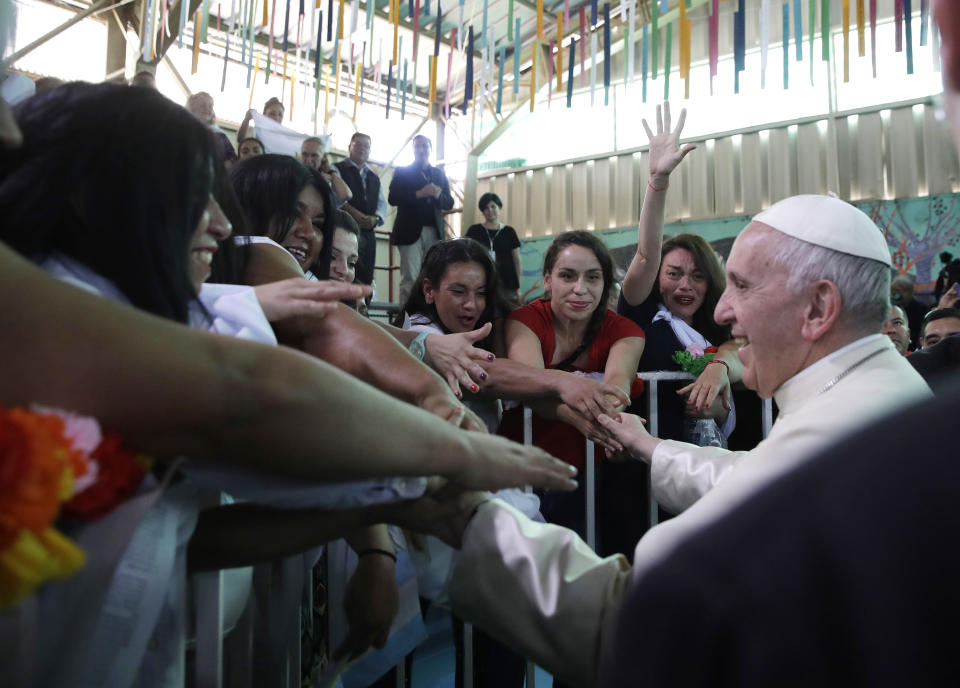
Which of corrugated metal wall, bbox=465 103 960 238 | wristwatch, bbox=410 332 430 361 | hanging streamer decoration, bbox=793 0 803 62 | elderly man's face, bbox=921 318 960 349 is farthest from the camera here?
corrugated metal wall, bbox=465 103 960 238

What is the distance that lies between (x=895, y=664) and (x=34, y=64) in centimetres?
1173

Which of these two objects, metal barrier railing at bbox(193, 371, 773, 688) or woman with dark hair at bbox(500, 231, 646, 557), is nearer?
metal barrier railing at bbox(193, 371, 773, 688)

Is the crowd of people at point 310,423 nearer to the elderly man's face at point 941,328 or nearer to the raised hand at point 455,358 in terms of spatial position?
the raised hand at point 455,358

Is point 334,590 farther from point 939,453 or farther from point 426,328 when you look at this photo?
point 939,453

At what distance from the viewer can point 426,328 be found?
Answer: 8.63 ft

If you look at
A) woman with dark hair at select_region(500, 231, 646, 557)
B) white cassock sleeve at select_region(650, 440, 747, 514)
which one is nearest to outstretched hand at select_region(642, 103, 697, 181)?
woman with dark hair at select_region(500, 231, 646, 557)

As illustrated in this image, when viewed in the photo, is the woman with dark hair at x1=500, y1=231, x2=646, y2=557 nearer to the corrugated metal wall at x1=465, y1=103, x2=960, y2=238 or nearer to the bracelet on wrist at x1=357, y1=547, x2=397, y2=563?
the bracelet on wrist at x1=357, y1=547, x2=397, y2=563

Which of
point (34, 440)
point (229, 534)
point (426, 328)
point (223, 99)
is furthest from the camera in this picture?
point (223, 99)

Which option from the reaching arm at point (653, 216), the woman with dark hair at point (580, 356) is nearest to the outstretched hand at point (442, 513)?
the woman with dark hair at point (580, 356)

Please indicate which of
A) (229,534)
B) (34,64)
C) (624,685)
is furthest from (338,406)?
(34,64)

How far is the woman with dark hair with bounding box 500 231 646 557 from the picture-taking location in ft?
8.35

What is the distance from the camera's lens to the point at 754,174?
1226 cm

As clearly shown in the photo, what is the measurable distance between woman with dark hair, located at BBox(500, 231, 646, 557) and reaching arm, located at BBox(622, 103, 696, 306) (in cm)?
13

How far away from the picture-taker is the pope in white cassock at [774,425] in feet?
3.56
